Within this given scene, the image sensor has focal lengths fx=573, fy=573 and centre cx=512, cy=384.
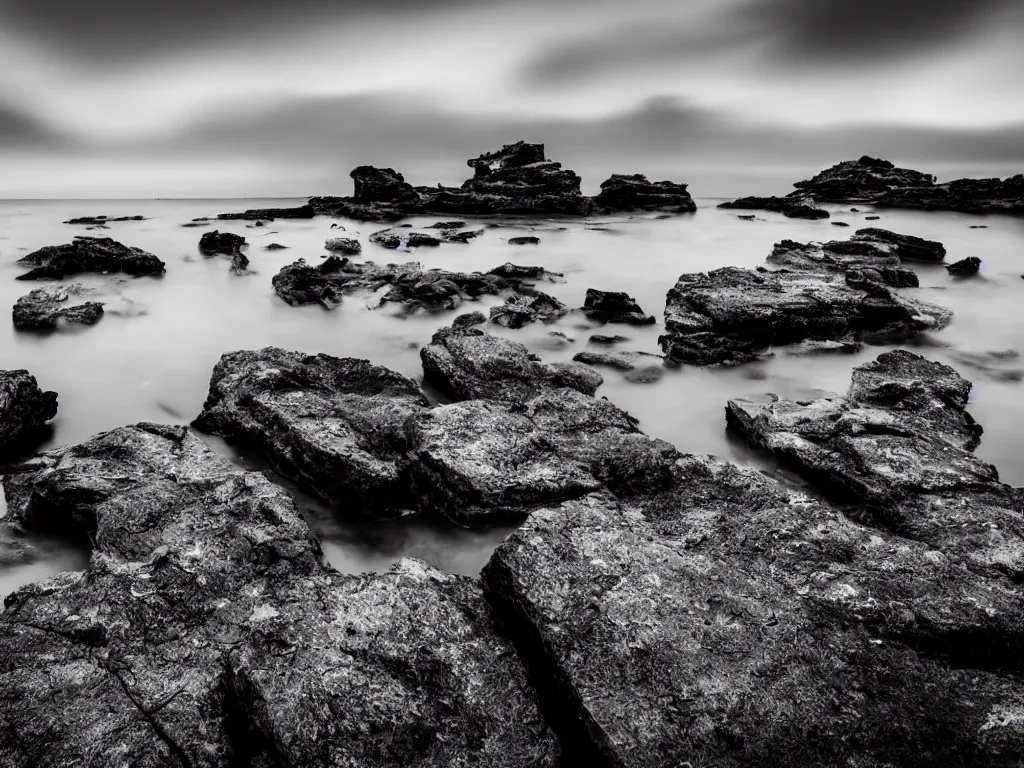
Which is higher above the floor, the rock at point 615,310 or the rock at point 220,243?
the rock at point 220,243

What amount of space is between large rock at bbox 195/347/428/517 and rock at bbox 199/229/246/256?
852 cm

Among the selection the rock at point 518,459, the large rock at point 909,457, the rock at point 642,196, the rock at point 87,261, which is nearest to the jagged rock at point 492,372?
the rock at point 518,459

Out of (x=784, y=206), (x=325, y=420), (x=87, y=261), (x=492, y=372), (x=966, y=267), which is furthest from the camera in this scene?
(x=784, y=206)

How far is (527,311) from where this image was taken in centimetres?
740

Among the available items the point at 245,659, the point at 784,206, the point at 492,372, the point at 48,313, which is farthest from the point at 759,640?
the point at 784,206

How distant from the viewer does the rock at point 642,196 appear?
21828 mm

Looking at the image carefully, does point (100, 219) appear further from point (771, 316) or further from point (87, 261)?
point (771, 316)

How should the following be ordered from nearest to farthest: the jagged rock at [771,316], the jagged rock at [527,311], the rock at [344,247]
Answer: the jagged rock at [771,316], the jagged rock at [527,311], the rock at [344,247]

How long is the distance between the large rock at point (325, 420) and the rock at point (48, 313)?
11.7 ft

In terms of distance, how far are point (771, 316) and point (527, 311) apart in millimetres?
2887

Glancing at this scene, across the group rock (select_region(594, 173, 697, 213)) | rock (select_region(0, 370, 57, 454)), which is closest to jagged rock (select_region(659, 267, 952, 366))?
rock (select_region(0, 370, 57, 454))

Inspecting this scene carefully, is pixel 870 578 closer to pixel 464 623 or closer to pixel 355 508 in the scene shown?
pixel 464 623

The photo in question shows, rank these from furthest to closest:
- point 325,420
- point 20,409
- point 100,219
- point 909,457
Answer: point 100,219 < point 20,409 < point 325,420 < point 909,457

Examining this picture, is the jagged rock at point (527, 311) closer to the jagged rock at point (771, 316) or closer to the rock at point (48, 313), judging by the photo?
the jagged rock at point (771, 316)
